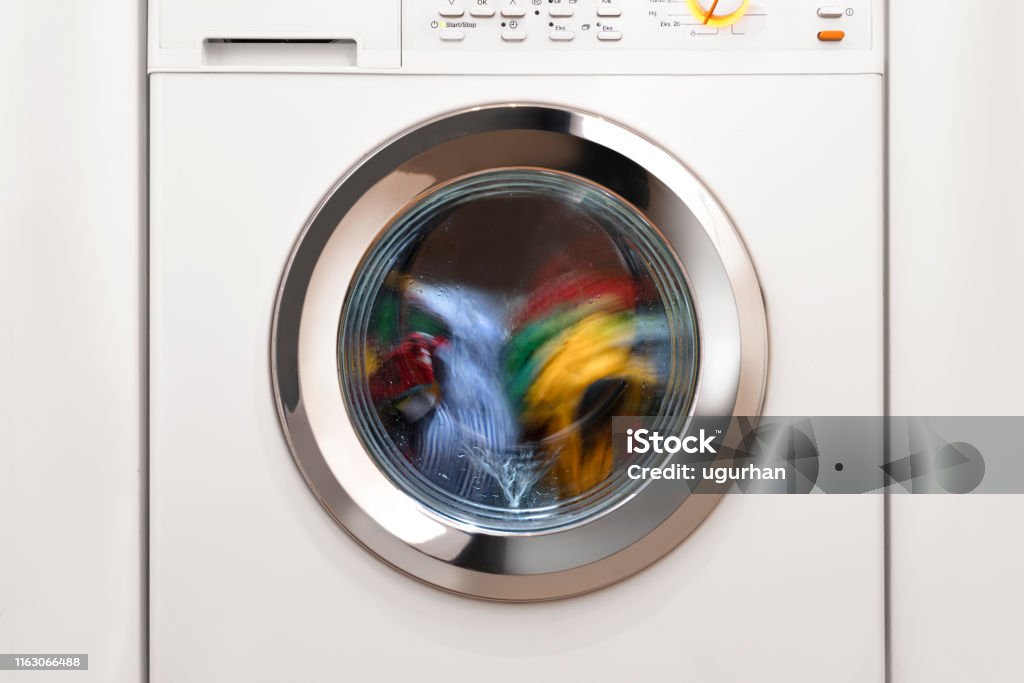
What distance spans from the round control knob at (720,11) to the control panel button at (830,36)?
0.28ft

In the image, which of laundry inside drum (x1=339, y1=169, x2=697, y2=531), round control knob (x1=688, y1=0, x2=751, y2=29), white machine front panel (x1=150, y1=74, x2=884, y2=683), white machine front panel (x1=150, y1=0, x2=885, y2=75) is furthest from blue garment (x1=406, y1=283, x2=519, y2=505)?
round control knob (x1=688, y1=0, x2=751, y2=29)

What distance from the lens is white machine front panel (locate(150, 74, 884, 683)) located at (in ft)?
2.60

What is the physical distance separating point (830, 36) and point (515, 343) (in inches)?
18.5

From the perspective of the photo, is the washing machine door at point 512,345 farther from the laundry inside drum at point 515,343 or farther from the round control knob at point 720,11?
the round control knob at point 720,11

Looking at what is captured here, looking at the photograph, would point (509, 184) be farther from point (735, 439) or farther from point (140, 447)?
point (140, 447)

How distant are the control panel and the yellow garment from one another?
301mm

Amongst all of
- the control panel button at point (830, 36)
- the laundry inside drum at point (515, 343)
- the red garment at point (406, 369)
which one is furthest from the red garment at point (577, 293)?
the control panel button at point (830, 36)

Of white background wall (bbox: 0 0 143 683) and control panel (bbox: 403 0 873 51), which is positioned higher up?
control panel (bbox: 403 0 873 51)

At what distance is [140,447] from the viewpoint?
0.80 metres

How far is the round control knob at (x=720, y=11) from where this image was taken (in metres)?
0.80

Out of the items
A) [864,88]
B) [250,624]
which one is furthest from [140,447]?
[864,88]

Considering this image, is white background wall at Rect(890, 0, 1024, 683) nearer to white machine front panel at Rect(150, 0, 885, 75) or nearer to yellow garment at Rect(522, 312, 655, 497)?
white machine front panel at Rect(150, 0, 885, 75)

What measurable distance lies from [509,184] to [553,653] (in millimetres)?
508

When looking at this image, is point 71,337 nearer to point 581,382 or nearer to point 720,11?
point 581,382
